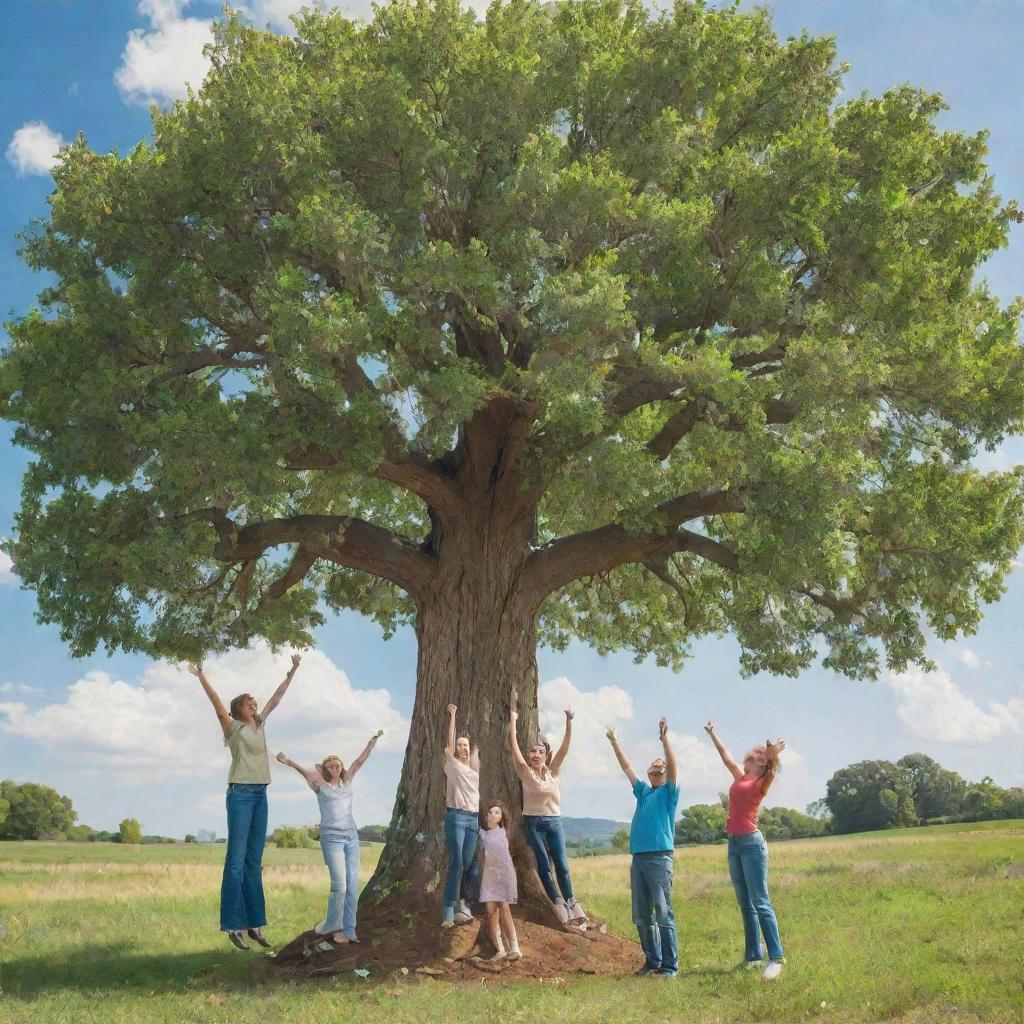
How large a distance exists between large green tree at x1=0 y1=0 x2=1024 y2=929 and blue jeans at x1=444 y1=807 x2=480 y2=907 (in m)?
1.30

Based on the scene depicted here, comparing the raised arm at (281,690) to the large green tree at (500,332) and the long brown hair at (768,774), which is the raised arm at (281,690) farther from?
the long brown hair at (768,774)

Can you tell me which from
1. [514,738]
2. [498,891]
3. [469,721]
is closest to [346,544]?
[469,721]

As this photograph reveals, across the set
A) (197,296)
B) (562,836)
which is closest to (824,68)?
(197,296)


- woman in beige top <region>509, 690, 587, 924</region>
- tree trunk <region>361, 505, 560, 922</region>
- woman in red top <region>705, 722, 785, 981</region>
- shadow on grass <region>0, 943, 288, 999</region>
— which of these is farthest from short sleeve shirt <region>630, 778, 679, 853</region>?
shadow on grass <region>0, 943, 288, 999</region>

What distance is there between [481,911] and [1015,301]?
13161 mm

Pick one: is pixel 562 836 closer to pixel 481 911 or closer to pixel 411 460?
pixel 481 911

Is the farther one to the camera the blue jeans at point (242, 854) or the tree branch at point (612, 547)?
the tree branch at point (612, 547)

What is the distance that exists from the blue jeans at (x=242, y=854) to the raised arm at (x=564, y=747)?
3841mm

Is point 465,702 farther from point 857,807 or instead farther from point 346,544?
point 857,807

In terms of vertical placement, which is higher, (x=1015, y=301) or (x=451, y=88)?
(x=451, y=88)

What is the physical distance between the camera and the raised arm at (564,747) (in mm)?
13695

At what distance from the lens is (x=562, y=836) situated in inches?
556

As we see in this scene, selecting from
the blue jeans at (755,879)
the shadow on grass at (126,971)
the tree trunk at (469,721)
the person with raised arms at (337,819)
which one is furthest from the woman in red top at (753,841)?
the shadow on grass at (126,971)

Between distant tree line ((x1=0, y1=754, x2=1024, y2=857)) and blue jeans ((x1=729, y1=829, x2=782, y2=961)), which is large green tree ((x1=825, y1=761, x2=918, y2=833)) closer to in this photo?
distant tree line ((x1=0, y1=754, x2=1024, y2=857))
